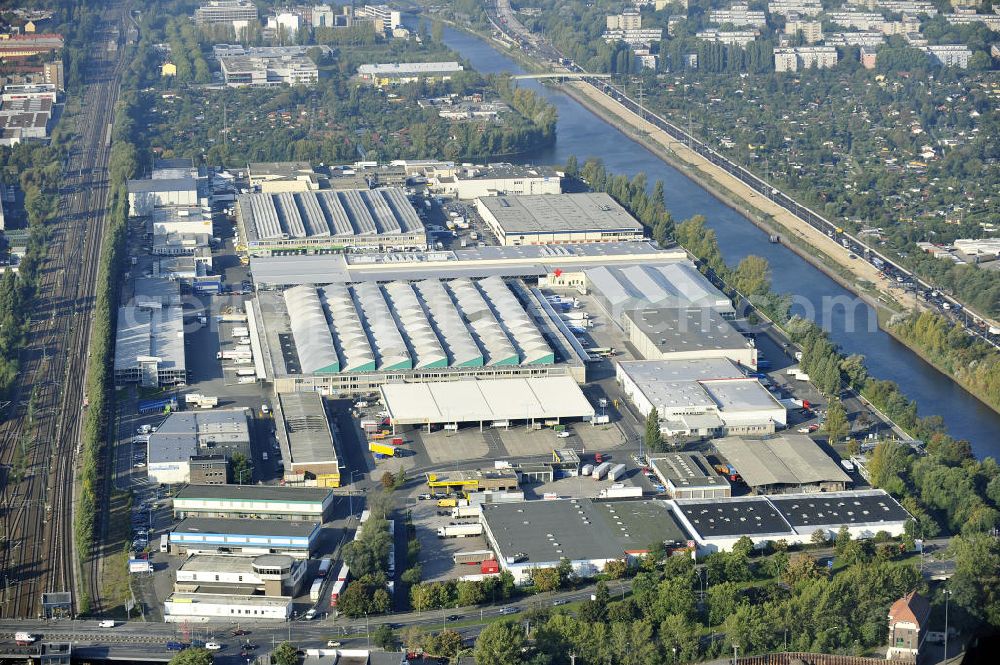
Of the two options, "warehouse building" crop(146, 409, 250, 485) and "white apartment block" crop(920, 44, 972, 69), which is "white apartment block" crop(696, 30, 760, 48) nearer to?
"white apartment block" crop(920, 44, 972, 69)

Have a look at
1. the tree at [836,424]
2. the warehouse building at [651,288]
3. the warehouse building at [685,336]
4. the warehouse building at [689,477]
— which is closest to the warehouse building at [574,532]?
the warehouse building at [689,477]

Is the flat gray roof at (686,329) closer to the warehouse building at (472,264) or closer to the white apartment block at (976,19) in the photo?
the warehouse building at (472,264)

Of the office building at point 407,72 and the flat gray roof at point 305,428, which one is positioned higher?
the office building at point 407,72

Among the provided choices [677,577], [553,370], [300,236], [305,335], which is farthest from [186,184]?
[677,577]

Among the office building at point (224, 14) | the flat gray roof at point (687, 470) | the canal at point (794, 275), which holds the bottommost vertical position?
the canal at point (794, 275)

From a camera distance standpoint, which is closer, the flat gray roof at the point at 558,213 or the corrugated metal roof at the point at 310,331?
the corrugated metal roof at the point at 310,331

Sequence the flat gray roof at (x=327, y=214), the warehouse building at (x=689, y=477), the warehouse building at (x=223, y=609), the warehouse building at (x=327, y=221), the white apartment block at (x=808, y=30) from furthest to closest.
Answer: the white apartment block at (x=808, y=30) → the flat gray roof at (x=327, y=214) → the warehouse building at (x=327, y=221) → the warehouse building at (x=689, y=477) → the warehouse building at (x=223, y=609)

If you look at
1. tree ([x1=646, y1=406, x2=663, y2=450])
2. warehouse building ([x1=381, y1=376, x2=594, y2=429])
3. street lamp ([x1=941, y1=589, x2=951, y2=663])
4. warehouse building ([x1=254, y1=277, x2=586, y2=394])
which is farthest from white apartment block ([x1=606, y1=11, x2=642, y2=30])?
street lamp ([x1=941, y1=589, x2=951, y2=663])

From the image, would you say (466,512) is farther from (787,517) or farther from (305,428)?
(787,517)
